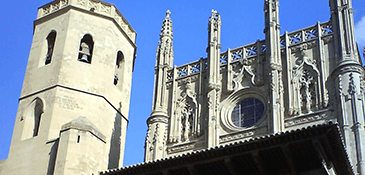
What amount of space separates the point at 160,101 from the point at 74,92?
3.55 meters

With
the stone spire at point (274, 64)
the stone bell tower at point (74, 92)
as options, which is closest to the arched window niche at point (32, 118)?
the stone bell tower at point (74, 92)

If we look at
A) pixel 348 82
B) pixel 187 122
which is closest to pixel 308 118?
pixel 348 82

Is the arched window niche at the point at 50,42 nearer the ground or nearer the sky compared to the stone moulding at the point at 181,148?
nearer the sky

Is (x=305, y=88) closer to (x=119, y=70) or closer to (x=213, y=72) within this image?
(x=213, y=72)

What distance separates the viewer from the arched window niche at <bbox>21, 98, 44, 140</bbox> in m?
23.7

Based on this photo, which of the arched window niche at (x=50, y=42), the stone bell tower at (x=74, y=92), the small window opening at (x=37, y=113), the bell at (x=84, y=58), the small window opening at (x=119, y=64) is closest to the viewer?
the stone bell tower at (x=74, y=92)

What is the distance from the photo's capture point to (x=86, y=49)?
2584 cm

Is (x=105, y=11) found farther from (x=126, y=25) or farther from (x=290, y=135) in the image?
(x=290, y=135)

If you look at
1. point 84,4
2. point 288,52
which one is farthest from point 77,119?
point 288,52

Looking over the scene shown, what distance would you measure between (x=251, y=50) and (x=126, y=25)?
22.0 feet

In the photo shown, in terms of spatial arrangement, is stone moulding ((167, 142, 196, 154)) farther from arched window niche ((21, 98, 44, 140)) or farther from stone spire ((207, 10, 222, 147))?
arched window niche ((21, 98, 44, 140))

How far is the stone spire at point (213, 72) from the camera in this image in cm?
2298

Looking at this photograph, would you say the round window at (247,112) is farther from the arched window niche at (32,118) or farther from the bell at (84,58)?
the arched window niche at (32,118)

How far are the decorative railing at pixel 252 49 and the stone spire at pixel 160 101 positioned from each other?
0.50 meters
